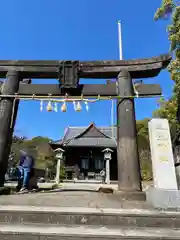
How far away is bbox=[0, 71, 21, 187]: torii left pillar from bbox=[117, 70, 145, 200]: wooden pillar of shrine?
3614mm

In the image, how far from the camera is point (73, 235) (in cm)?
277

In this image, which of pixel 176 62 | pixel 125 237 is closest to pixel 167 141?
pixel 125 237

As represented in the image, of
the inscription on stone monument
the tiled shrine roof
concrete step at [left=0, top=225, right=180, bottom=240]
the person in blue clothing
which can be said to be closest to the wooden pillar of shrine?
the inscription on stone monument

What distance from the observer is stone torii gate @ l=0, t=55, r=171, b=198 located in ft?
19.2

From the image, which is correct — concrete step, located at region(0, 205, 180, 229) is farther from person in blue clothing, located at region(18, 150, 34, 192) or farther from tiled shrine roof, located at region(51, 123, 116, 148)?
tiled shrine roof, located at region(51, 123, 116, 148)

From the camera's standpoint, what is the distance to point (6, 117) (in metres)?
6.00

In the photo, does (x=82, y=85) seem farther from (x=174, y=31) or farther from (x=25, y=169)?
(x=174, y=31)

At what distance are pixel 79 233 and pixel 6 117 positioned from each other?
178 inches

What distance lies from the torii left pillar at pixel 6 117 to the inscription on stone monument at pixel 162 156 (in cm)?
448

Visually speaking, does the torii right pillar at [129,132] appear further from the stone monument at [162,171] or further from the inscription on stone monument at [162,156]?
the inscription on stone monument at [162,156]

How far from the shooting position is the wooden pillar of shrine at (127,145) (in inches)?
202

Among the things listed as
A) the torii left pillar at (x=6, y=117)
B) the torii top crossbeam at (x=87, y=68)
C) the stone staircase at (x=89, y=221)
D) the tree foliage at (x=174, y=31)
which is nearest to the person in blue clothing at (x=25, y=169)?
the torii left pillar at (x=6, y=117)

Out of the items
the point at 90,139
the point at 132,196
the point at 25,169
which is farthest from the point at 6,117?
the point at 90,139

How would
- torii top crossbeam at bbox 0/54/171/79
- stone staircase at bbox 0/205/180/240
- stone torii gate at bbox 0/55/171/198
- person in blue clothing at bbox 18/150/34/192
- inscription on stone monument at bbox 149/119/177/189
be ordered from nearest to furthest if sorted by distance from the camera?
stone staircase at bbox 0/205/180/240
inscription on stone monument at bbox 149/119/177/189
stone torii gate at bbox 0/55/171/198
person in blue clothing at bbox 18/150/34/192
torii top crossbeam at bbox 0/54/171/79
